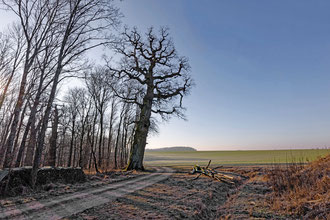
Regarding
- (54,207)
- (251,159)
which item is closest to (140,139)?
(54,207)

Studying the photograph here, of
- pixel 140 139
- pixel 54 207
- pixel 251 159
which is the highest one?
pixel 140 139

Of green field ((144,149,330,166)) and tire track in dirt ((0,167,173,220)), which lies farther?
green field ((144,149,330,166))

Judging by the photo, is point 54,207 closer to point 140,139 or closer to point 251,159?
point 140,139

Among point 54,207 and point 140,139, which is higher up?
point 140,139

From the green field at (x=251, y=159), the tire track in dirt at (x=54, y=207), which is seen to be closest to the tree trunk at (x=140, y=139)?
the green field at (x=251, y=159)

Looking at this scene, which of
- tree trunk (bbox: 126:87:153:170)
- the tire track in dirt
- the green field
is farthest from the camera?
the green field

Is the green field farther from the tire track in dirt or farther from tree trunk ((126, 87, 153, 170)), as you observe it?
tree trunk ((126, 87, 153, 170))

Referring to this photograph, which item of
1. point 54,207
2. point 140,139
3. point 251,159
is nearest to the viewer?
point 54,207

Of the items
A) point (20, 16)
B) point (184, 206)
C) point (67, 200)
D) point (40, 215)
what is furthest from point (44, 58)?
point (184, 206)

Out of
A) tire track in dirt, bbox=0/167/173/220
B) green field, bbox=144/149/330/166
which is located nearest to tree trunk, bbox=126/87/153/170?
green field, bbox=144/149/330/166

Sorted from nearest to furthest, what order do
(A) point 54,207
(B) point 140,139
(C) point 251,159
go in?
(A) point 54,207 < (B) point 140,139 < (C) point 251,159

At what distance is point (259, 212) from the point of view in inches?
252

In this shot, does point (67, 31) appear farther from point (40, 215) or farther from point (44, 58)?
point (40, 215)

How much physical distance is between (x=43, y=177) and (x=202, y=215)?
26.6 feet
